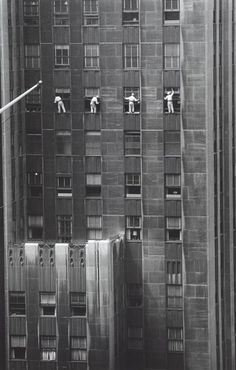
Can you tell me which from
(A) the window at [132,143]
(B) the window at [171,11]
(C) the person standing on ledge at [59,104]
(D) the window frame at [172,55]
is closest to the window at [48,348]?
(A) the window at [132,143]

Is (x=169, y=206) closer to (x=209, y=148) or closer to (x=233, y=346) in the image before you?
(x=209, y=148)

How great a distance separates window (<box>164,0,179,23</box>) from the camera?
98312 millimetres

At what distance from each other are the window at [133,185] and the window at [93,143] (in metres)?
3.19

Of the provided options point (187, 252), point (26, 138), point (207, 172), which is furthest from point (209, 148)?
point (26, 138)

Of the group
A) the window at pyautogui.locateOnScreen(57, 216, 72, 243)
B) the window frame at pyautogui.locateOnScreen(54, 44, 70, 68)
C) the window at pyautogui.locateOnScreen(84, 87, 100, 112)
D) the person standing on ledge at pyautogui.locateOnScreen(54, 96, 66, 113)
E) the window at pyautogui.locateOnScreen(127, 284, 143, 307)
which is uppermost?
the window frame at pyautogui.locateOnScreen(54, 44, 70, 68)

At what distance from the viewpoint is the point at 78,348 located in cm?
9606

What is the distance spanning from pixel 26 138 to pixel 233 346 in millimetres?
24777

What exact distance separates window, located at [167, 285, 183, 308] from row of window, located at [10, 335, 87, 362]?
9.02 m

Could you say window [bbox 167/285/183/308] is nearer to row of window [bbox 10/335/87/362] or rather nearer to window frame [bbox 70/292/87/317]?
window frame [bbox 70/292/87/317]

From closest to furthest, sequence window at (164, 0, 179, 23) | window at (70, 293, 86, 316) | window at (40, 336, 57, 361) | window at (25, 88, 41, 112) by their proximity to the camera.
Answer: window at (70, 293, 86, 316) → window at (40, 336, 57, 361) → window at (164, 0, 179, 23) → window at (25, 88, 41, 112)

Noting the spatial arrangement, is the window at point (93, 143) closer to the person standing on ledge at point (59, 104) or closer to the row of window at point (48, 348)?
the person standing on ledge at point (59, 104)

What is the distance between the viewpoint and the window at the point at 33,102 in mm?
100125

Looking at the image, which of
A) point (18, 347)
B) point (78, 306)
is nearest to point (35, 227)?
point (78, 306)

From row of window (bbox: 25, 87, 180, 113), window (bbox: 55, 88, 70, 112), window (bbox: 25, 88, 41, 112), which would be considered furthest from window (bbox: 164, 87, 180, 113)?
window (bbox: 25, 88, 41, 112)
